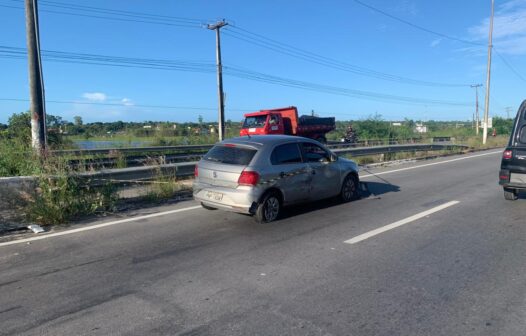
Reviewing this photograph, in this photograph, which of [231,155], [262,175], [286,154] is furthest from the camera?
[286,154]

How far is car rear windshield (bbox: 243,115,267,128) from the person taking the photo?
22383mm

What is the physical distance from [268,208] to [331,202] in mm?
2397

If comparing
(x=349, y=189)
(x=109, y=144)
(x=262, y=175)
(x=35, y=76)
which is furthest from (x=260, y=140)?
(x=109, y=144)

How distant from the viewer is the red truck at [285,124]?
22312mm

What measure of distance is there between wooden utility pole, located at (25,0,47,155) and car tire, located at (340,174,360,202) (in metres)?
8.82

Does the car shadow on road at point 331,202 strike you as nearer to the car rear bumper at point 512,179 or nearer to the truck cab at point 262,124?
the car rear bumper at point 512,179

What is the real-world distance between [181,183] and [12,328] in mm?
7176

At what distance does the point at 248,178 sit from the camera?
6.73 meters

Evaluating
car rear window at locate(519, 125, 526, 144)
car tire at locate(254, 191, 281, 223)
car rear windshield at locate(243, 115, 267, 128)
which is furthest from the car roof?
car rear windshield at locate(243, 115, 267, 128)

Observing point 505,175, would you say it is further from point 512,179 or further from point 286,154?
point 286,154

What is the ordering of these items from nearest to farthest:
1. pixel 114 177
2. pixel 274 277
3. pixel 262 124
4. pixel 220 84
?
pixel 274 277
pixel 114 177
pixel 262 124
pixel 220 84

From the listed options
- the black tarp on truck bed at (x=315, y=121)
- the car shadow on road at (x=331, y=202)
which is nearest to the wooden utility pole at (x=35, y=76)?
the car shadow on road at (x=331, y=202)

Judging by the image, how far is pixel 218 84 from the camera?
3159cm

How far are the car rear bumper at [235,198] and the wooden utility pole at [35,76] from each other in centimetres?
743
